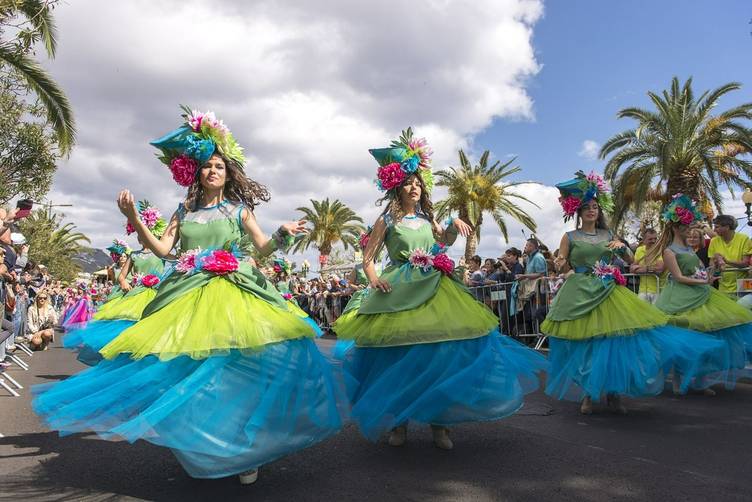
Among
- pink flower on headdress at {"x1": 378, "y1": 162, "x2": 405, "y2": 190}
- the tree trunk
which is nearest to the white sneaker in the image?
pink flower on headdress at {"x1": 378, "y1": 162, "x2": 405, "y2": 190}

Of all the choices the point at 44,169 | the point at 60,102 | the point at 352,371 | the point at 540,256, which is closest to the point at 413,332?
the point at 352,371

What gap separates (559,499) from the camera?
11.6 feet

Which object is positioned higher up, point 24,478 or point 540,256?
point 540,256

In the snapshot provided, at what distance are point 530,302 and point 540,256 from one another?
960 mm

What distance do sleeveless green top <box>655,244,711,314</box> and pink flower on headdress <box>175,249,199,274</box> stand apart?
577cm

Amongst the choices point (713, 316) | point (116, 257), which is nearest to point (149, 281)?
point (116, 257)

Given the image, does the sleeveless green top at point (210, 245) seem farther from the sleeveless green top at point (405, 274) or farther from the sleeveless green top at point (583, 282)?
the sleeveless green top at point (583, 282)

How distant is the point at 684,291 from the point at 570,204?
197cm

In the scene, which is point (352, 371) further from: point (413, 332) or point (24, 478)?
point (24, 478)

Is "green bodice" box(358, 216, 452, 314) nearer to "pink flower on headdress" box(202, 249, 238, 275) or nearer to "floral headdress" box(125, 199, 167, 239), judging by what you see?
"pink flower on headdress" box(202, 249, 238, 275)

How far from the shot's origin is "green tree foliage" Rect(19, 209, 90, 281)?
32.6 metres

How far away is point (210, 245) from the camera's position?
14.8ft

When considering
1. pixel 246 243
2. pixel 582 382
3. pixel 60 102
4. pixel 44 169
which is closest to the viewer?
pixel 246 243

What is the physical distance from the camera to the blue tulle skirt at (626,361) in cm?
579
